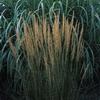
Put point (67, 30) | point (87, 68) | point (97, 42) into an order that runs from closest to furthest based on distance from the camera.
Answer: point (67, 30) < point (87, 68) < point (97, 42)

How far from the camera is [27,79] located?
322cm

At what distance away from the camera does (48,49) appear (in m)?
3.04

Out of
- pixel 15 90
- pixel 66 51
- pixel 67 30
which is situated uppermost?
pixel 67 30

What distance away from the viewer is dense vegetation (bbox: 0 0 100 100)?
10.1ft

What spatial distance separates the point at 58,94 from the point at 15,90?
3.70 feet

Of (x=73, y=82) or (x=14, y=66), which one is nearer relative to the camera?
(x=73, y=82)

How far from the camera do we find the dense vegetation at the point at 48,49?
307 centimetres

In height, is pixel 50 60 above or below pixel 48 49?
below

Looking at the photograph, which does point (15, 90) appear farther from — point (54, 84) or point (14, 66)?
point (54, 84)

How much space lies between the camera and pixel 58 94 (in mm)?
3125

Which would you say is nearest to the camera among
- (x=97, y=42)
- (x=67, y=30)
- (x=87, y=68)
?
(x=67, y=30)

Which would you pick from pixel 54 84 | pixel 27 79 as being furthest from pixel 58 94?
pixel 27 79

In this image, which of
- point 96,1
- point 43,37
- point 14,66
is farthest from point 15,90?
point 96,1

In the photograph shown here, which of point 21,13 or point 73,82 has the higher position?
point 21,13
